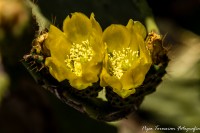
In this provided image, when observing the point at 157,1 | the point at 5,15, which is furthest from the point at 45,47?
the point at 157,1

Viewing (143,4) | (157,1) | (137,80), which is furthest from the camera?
(157,1)

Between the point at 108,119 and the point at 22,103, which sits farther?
the point at 22,103

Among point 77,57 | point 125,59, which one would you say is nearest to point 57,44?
point 77,57

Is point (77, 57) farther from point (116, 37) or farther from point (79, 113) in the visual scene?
point (79, 113)

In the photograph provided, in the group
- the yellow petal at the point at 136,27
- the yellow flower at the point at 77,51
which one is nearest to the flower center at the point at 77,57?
the yellow flower at the point at 77,51

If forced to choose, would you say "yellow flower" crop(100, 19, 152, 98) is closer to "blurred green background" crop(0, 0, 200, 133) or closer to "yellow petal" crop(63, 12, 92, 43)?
"yellow petal" crop(63, 12, 92, 43)

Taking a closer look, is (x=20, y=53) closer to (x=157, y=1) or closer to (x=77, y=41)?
(x=77, y=41)

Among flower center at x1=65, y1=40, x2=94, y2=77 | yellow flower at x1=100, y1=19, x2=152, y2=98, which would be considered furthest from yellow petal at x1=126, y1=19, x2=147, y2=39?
flower center at x1=65, y1=40, x2=94, y2=77
